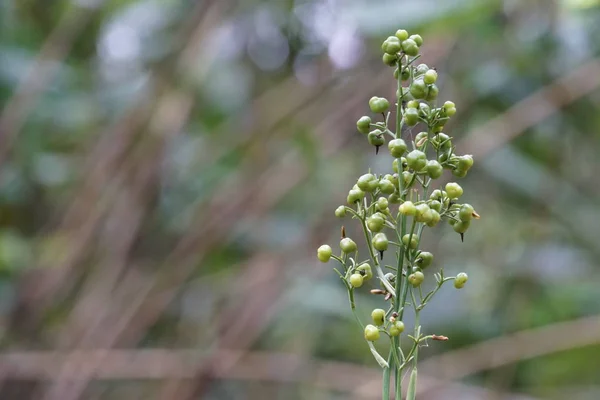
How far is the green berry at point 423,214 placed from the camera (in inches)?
30.3

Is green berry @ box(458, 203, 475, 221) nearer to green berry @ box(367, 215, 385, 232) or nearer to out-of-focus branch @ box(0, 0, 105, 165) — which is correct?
green berry @ box(367, 215, 385, 232)

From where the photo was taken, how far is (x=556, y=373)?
3713 mm

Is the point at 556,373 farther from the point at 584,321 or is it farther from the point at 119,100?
the point at 119,100

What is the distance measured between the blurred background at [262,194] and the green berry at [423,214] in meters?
1.93

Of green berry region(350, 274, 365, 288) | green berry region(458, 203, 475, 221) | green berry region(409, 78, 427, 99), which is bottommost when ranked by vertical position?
green berry region(350, 274, 365, 288)

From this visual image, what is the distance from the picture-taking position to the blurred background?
125 inches

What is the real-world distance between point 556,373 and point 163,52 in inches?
105

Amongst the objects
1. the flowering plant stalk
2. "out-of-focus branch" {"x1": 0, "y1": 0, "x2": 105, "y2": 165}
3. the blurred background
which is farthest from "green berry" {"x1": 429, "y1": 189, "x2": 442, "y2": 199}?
"out-of-focus branch" {"x1": 0, "y1": 0, "x2": 105, "y2": 165}

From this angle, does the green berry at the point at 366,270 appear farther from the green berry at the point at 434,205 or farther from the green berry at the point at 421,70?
the green berry at the point at 421,70

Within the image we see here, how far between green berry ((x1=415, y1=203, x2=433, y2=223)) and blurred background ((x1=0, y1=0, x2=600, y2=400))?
1933mm

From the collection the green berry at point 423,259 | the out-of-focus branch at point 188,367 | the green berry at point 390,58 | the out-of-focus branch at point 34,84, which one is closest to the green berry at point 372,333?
the green berry at point 423,259

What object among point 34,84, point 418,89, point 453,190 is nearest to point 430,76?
point 418,89

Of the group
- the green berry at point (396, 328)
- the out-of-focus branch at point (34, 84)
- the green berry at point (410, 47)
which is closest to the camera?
the green berry at point (396, 328)

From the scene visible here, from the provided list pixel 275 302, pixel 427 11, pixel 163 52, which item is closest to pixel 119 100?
pixel 163 52
